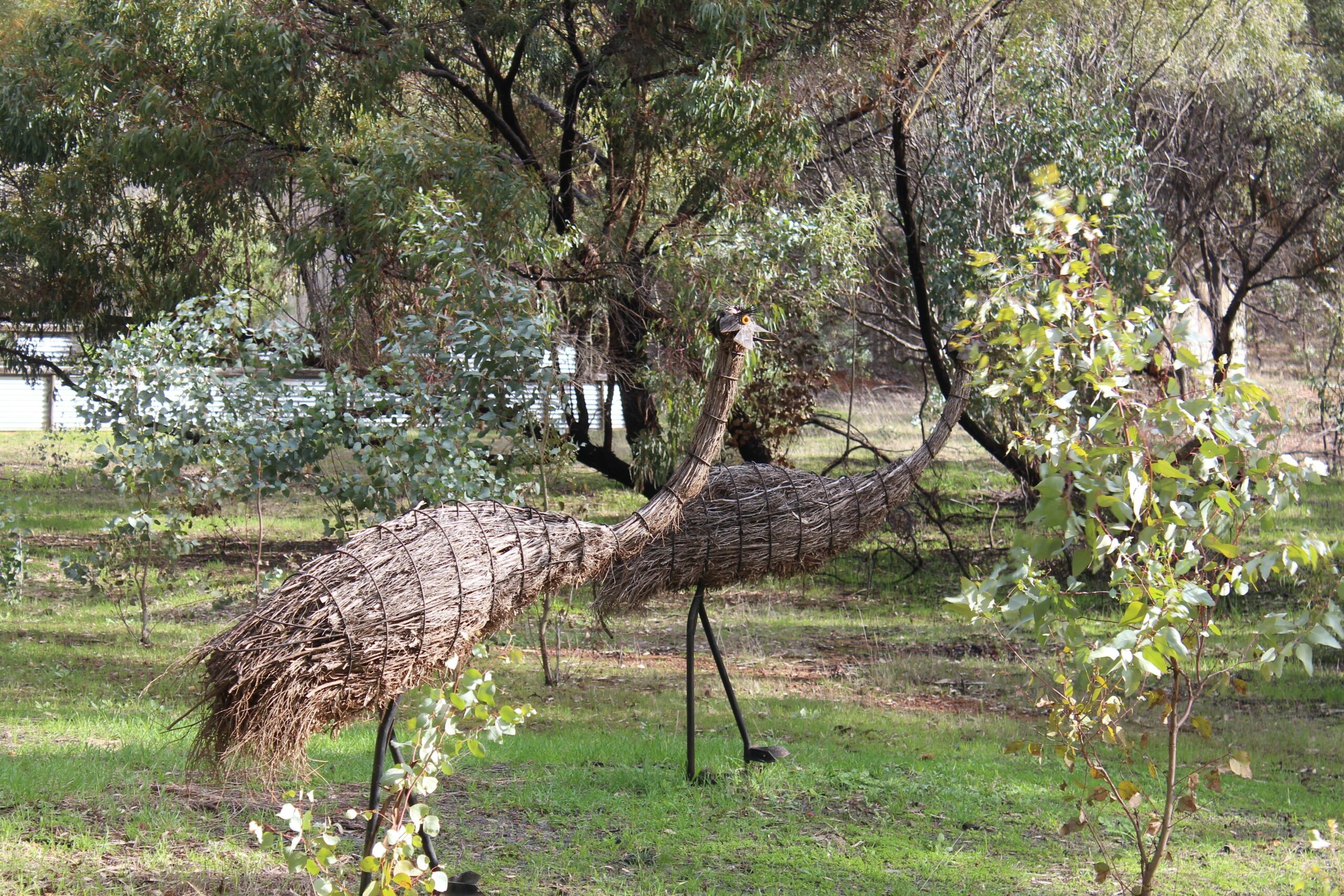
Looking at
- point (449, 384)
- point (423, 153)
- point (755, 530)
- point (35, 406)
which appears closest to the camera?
point (755, 530)

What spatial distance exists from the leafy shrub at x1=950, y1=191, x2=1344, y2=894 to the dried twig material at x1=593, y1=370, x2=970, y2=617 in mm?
1651

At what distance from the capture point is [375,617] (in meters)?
3.24

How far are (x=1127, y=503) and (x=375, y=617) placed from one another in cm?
205

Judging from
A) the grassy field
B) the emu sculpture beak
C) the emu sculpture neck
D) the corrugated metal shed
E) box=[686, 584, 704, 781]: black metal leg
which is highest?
the corrugated metal shed

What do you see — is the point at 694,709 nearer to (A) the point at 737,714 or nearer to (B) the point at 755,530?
(A) the point at 737,714

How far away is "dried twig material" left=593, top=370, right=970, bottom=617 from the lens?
514cm

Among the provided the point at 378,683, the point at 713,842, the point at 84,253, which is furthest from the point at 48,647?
the point at 378,683

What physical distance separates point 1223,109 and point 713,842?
398 inches

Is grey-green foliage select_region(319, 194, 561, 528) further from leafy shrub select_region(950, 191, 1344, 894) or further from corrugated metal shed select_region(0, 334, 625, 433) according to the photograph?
corrugated metal shed select_region(0, 334, 625, 433)

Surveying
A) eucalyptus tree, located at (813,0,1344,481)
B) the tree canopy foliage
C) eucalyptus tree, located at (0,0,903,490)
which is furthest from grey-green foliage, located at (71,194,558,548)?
eucalyptus tree, located at (813,0,1344,481)

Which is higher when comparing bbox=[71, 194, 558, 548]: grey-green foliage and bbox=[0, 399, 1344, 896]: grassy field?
bbox=[71, 194, 558, 548]: grey-green foliage

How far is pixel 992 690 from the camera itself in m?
8.48

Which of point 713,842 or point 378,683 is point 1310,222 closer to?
point 713,842

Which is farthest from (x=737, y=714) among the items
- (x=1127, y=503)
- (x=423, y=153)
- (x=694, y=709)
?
(x=423, y=153)
